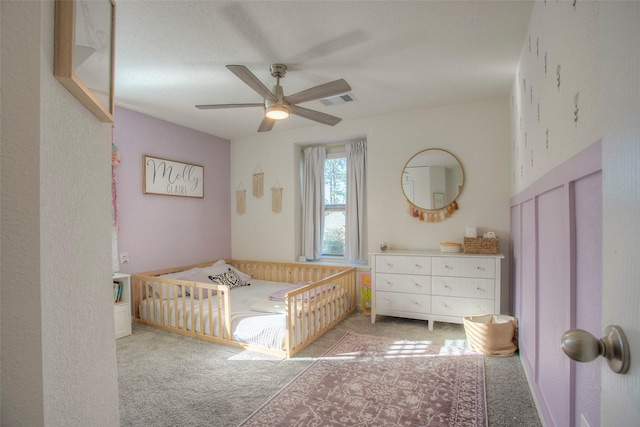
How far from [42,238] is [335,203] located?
399 centimetres

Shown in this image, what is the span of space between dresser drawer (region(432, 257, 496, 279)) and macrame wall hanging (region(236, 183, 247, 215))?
2.90 meters

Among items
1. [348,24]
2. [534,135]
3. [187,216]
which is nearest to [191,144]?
[187,216]

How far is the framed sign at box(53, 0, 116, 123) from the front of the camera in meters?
0.59

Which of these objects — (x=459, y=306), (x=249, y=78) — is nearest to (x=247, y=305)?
(x=459, y=306)

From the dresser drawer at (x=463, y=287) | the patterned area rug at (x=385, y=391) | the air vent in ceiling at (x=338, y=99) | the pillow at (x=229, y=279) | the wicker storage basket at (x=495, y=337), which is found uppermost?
the air vent in ceiling at (x=338, y=99)

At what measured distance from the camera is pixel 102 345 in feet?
2.61

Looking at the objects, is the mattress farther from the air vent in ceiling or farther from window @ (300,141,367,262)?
the air vent in ceiling

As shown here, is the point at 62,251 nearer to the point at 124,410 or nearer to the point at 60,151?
the point at 60,151

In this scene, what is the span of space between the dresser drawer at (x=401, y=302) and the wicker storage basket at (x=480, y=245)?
2.15 ft

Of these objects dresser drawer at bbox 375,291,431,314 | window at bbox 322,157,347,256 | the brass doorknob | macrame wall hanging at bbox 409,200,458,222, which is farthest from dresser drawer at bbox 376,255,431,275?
the brass doorknob

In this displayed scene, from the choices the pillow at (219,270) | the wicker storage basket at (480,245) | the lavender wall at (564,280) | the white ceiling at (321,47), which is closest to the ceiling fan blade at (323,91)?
the white ceiling at (321,47)

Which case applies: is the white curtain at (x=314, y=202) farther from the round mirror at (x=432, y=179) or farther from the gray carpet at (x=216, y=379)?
the gray carpet at (x=216, y=379)

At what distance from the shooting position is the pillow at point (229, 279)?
13.0 feet

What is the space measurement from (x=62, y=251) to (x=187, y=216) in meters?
3.83
